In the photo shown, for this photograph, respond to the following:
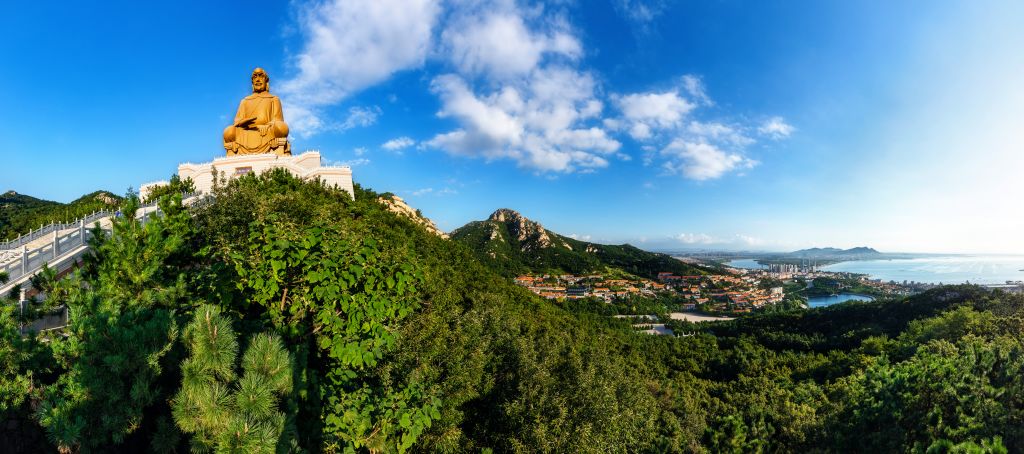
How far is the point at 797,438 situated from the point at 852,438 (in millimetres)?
4268

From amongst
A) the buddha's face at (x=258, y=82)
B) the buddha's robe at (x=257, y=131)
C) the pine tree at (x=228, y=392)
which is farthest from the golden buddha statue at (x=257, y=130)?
the pine tree at (x=228, y=392)

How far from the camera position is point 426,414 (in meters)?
5.46

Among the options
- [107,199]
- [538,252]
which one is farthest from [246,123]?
[538,252]

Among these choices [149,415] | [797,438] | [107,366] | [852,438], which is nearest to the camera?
[107,366]

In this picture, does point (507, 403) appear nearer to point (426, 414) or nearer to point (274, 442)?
point (426, 414)

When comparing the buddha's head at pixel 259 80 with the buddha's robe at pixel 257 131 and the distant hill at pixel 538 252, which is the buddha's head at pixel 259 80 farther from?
the distant hill at pixel 538 252

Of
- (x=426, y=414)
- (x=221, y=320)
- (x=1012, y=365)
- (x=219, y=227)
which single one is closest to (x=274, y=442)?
(x=221, y=320)

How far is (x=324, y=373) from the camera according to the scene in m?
6.01

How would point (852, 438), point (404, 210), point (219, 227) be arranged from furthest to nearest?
point (404, 210), point (852, 438), point (219, 227)

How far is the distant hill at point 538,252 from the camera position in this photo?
9058cm

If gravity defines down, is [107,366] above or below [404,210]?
below

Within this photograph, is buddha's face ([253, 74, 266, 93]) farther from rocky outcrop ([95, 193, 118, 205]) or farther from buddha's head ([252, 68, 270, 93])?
rocky outcrop ([95, 193, 118, 205])

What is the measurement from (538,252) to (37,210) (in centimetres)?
8223

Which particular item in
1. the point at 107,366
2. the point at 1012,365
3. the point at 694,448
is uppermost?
the point at 107,366
